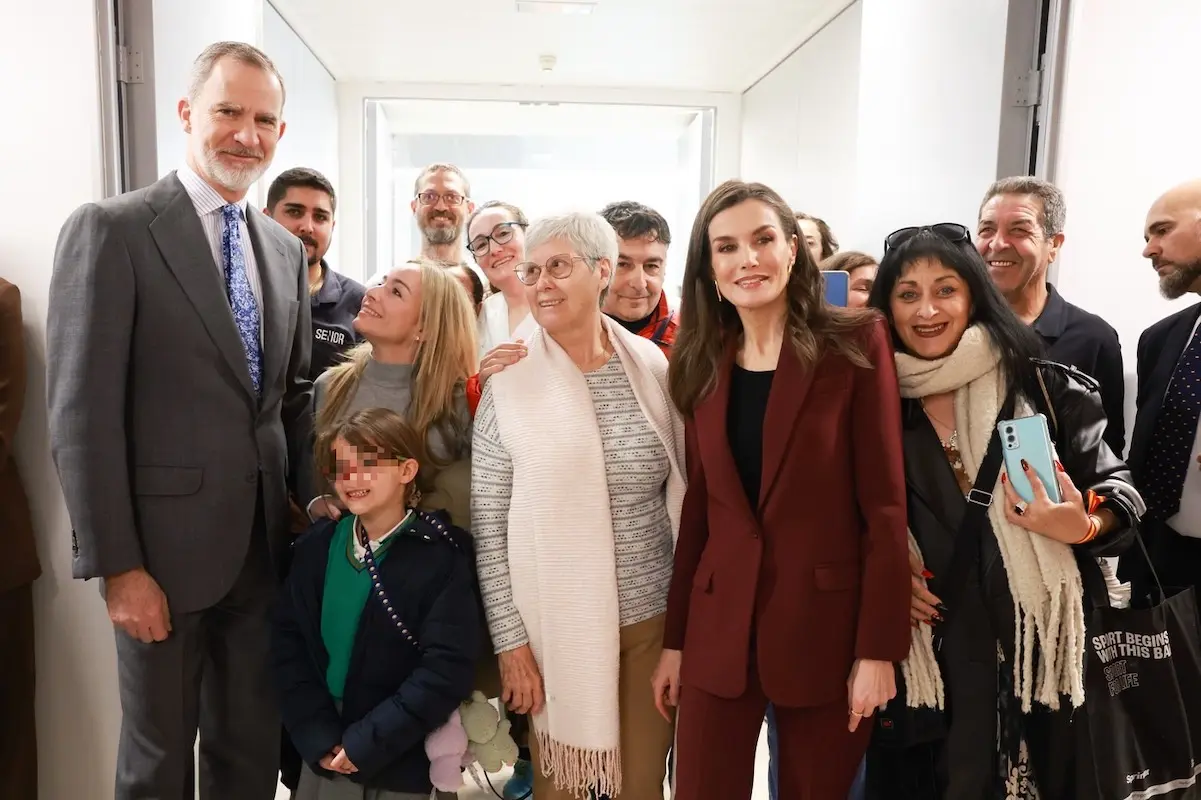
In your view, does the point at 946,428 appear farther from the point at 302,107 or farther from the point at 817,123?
the point at 302,107

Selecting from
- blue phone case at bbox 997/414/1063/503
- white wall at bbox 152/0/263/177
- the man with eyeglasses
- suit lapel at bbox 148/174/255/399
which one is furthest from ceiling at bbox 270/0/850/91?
blue phone case at bbox 997/414/1063/503

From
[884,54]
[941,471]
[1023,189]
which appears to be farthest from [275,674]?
[884,54]

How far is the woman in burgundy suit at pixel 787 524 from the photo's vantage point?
1525mm

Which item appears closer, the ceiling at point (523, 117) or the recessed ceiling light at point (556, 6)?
the recessed ceiling light at point (556, 6)

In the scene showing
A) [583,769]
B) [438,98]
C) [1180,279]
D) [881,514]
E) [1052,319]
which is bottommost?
[583,769]

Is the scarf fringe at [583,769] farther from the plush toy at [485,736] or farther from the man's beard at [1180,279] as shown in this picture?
the man's beard at [1180,279]

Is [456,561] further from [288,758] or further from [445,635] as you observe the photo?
[288,758]

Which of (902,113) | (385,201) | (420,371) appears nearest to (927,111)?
(902,113)

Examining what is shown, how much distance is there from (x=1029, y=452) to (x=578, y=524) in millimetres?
850

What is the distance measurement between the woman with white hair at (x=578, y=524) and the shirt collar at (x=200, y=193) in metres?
0.70

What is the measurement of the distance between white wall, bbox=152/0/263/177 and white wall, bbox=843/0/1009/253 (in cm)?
227

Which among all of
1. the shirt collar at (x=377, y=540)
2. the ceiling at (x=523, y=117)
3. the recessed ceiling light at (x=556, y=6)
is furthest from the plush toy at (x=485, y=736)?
the ceiling at (x=523, y=117)

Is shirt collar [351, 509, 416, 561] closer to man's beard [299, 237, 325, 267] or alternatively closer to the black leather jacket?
the black leather jacket

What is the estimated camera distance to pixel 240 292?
1.88 metres
